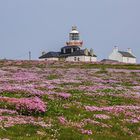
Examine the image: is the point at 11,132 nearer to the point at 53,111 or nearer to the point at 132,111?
the point at 53,111

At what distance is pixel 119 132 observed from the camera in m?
24.2

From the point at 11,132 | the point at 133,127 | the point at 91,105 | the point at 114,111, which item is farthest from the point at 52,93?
the point at 11,132

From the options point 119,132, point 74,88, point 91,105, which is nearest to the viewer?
point 119,132

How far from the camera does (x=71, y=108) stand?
92.6 ft

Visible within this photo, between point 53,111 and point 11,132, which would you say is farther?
point 53,111

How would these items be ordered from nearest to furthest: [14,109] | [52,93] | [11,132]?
[11,132], [14,109], [52,93]

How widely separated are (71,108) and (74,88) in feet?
37.3

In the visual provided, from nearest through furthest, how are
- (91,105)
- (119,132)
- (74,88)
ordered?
(119,132) < (91,105) < (74,88)

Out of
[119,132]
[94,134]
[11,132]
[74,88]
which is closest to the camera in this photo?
[11,132]

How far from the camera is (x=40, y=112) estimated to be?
26.1m

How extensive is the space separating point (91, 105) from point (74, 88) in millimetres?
9028

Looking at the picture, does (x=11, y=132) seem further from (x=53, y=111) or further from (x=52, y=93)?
(x=52, y=93)

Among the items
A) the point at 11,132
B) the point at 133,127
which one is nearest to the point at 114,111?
the point at 133,127

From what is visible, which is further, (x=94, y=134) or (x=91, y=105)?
(x=91, y=105)
